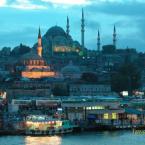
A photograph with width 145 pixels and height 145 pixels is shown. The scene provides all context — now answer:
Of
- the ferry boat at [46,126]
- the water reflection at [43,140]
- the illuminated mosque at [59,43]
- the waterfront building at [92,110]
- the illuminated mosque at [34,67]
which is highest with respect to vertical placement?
the illuminated mosque at [59,43]

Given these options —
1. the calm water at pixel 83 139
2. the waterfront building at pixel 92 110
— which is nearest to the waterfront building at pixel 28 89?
the waterfront building at pixel 92 110

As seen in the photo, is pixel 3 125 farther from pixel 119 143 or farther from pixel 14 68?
pixel 14 68

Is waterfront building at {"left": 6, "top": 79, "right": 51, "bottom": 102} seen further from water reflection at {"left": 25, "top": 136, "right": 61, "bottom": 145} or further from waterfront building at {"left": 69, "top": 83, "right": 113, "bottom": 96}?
water reflection at {"left": 25, "top": 136, "right": 61, "bottom": 145}

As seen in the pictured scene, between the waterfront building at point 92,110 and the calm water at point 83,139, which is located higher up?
the waterfront building at point 92,110

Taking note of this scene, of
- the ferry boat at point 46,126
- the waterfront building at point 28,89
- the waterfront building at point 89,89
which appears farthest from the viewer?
the waterfront building at point 89,89

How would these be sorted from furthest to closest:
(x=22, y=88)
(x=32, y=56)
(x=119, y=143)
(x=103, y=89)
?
(x=32, y=56) < (x=103, y=89) < (x=22, y=88) < (x=119, y=143)

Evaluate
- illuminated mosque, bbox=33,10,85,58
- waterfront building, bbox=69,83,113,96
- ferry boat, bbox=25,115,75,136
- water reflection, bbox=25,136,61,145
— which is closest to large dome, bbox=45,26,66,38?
illuminated mosque, bbox=33,10,85,58

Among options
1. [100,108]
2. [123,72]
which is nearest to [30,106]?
[100,108]

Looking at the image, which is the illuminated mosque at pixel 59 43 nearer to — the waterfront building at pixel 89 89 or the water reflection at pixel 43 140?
the waterfront building at pixel 89 89
